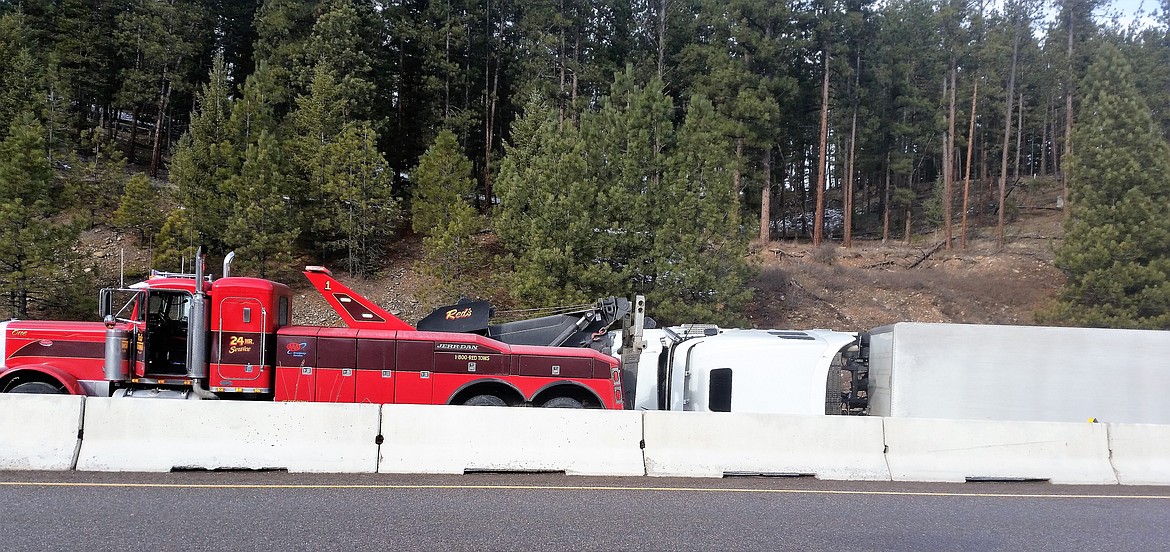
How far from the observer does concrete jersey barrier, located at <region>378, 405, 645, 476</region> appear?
31.3 feet

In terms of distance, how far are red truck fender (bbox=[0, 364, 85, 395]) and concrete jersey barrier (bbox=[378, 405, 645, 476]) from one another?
5.04m

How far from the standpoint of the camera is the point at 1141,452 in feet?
34.4

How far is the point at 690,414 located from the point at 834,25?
33.8m

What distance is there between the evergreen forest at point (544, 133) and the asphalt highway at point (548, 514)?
551 inches

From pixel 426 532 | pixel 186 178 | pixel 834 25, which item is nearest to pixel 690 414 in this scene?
pixel 426 532

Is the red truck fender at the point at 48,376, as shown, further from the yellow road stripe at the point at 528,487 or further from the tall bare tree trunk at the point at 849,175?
the tall bare tree trunk at the point at 849,175

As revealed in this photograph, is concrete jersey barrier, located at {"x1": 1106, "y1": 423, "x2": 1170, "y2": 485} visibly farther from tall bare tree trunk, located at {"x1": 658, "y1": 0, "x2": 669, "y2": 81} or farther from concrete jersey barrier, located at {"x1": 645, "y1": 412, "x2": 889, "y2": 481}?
tall bare tree trunk, located at {"x1": 658, "y1": 0, "x2": 669, "y2": 81}

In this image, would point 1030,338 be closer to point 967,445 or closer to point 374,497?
point 967,445

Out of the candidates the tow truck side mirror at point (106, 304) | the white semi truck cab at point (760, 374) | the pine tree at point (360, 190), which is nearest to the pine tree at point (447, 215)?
the pine tree at point (360, 190)

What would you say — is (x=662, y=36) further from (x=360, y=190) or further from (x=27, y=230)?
(x=27, y=230)

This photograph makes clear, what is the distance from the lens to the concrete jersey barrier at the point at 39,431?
29.7 feet

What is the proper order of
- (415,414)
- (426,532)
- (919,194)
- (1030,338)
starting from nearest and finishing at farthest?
1. (426,532)
2. (415,414)
3. (1030,338)
4. (919,194)

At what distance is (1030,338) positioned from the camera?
12.8 meters

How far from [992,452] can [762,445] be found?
9.29ft
